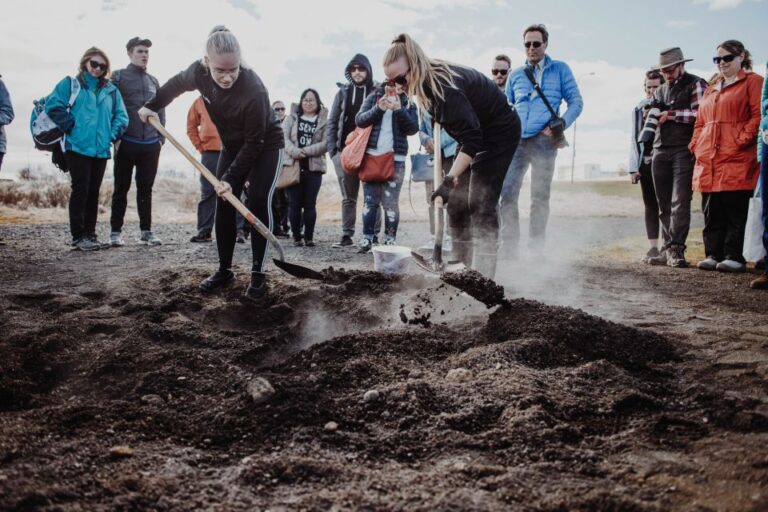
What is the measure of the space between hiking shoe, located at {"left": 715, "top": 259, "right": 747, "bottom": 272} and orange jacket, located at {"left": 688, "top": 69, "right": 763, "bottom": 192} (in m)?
0.74

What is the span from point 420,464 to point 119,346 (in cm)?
201

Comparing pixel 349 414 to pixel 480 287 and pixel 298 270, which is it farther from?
pixel 298 270

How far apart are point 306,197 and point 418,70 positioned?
406 cm

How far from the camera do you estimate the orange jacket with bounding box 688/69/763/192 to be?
5582 millimetres

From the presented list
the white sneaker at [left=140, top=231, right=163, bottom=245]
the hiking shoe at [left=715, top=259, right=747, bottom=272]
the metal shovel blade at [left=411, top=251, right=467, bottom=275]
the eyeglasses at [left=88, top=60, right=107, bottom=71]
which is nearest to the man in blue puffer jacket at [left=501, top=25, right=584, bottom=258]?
the hiking shoe at [left=715, top=259, right=747, bottom=272]

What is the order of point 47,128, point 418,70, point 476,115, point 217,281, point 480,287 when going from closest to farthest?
point 480,287, point 418,70, point 476,115, point 217,281, point 47,128

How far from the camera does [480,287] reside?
357 centimetres

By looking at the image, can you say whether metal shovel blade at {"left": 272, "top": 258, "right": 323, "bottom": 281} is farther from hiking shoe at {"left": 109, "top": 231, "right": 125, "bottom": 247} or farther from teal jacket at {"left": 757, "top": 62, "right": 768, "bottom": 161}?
teal jacket at {"left": 757, "top": 62, "right": 768, "bottom": 161}

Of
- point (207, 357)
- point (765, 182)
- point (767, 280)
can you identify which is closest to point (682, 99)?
point (765, 182)

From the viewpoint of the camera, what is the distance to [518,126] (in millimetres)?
4500

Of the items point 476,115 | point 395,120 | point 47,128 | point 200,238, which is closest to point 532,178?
point 395,120

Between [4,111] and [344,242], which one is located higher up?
[4,111]

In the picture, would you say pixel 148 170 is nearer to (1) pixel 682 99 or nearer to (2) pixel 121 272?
(2) pixel 121 272

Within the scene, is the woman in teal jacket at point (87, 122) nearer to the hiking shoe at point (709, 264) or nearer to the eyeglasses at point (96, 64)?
the eyeglasses at point (96, 64)
